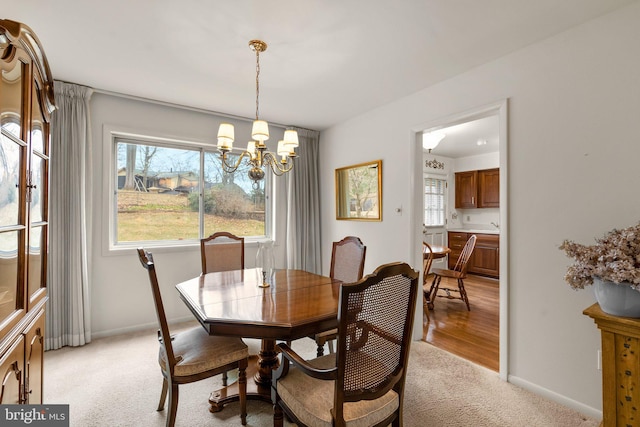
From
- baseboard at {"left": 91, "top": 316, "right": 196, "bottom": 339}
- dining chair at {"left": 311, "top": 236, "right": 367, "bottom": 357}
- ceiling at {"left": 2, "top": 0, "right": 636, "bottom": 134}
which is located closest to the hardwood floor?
dining chair at {"left": 311, "top": 236, "right": 367, "bottom": 357}

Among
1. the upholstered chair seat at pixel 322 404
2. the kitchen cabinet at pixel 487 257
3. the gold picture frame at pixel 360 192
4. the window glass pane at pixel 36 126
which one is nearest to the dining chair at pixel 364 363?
the upholstered chair seat at pixel 322 404

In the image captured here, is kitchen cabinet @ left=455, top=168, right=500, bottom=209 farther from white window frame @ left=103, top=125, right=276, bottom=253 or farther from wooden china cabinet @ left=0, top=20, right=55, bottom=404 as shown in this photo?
wooden china cabinet @ left=0, top=20, right=55, bottom=404

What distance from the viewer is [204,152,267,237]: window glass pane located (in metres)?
3.82

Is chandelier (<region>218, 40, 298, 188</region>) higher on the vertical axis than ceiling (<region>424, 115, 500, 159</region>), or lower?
lower

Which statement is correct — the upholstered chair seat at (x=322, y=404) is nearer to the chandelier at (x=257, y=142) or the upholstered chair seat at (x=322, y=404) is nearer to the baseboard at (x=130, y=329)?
the chandelier at (x=257, y=142)

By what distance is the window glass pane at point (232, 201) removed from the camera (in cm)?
382

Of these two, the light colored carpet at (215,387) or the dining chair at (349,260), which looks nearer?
the light colored carpet at (215,387)

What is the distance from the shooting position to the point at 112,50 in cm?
228

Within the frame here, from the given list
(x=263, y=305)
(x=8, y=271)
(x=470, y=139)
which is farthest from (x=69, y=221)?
(x=470, y=139)

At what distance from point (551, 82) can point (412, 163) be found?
1.28 metres

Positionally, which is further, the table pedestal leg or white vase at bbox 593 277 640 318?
the table pedestal leg

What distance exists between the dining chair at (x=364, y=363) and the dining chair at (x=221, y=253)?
1.81 meters

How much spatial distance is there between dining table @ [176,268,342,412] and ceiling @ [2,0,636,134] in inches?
71.3

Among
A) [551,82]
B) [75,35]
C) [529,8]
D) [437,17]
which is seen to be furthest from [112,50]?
[551,82]
